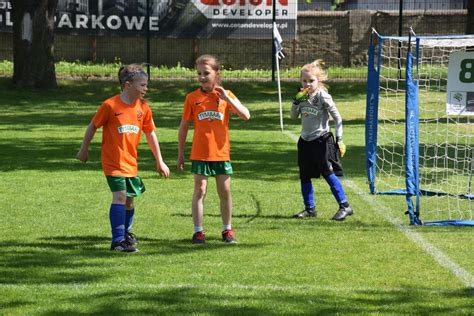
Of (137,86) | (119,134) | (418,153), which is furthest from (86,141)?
(418,153)

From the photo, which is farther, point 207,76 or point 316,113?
point 316,113

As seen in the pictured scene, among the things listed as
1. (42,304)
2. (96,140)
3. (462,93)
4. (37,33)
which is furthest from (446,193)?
(37,33)

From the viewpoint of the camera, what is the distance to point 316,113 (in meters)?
11.4

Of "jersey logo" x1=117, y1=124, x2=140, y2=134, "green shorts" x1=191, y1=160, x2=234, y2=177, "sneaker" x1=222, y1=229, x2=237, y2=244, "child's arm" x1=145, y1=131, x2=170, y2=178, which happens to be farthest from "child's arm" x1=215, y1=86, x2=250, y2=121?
"sneaker" x1=222, y1=229, x2=237, y2=244

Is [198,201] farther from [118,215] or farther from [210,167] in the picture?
[118,215]

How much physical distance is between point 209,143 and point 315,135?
2.08 m

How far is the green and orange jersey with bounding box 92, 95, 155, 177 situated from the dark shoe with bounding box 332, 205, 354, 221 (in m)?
2.64

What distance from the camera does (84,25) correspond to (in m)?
34.1

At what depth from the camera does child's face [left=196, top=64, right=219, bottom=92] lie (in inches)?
376

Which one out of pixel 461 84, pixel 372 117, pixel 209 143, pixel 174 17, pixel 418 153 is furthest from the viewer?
pixel 174 17

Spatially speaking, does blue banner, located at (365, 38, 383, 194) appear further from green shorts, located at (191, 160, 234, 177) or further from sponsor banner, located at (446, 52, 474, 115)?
green shorts, located at (191, 160, 234, 177)

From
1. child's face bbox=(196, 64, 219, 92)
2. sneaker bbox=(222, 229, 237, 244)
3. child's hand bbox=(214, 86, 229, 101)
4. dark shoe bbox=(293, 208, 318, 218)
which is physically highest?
child's face bbox=(196, 64, 219, 92)

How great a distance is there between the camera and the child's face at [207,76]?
9.55 metres

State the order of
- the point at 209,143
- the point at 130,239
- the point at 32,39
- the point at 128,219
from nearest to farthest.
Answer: the point at 130,239, the point at 128,219, the point at 209,143, the point at 32,39
